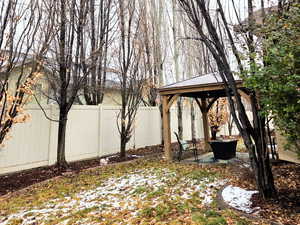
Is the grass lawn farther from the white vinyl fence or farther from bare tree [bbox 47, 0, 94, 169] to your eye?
bare tree [bbox 47, 0, 94, 169]

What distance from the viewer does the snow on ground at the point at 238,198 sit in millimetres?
2856

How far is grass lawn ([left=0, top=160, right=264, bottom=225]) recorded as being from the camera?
276 centimetres

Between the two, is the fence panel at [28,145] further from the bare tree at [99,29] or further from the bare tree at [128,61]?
the bare tree at [128,61]

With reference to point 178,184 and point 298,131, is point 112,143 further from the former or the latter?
point 298,131

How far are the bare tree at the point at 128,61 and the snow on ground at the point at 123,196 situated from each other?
2.74 metres

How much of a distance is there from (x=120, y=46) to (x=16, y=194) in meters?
5.41

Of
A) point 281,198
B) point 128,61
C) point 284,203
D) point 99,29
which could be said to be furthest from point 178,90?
point 284,203

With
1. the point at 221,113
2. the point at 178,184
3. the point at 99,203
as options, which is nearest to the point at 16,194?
the point at 99,203

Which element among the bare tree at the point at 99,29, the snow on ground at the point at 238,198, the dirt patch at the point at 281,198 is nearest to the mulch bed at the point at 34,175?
the bare tree at the point at 99,29

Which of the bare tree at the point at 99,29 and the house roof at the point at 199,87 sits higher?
the bare tree at the point at 99,29

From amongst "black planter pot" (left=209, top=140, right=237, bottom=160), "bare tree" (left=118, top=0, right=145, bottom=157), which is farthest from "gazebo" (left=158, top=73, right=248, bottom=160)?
"black planter pot" (left=209, top=140, right=237, bottom=160)

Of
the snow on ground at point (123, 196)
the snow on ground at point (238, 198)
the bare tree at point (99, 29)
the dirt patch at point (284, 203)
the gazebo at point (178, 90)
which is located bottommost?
the snow on ground at point (123, 196)

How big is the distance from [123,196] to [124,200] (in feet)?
0.66

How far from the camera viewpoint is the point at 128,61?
7051 mm
